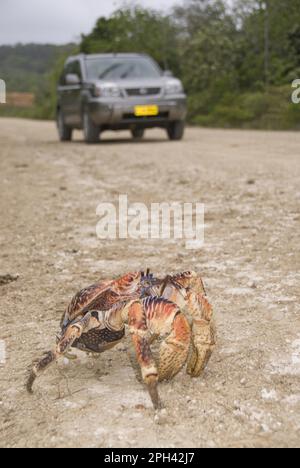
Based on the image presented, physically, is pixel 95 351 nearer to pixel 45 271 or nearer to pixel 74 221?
pixel 45 271

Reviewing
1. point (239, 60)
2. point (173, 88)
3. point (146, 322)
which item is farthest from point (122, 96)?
point (239, 60)

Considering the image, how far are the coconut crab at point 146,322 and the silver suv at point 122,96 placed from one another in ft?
38.4

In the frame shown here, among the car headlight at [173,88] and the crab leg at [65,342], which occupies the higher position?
the car headlight at [173,88]

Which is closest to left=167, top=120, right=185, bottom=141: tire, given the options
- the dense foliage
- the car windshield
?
the car windshield

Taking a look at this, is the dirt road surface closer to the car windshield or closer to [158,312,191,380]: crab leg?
[158,312,191,380]: crab leg

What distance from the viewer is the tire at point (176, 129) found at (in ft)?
50.8

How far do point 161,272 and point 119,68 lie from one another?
1126cm

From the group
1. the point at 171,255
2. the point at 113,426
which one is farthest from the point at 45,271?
the point at 113,426

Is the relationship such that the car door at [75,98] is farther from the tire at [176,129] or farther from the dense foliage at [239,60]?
the dense foliage at [239,60]

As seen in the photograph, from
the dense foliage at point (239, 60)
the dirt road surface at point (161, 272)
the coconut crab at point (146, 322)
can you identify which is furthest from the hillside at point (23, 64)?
the coconut crab at point (146, 322)

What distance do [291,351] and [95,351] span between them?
85 centimetres

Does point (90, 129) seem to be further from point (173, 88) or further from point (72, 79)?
point (173, 88)

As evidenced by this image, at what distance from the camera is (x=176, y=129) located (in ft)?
51.2

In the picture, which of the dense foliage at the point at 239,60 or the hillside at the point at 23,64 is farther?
the hillside at the point at 23,64
